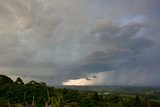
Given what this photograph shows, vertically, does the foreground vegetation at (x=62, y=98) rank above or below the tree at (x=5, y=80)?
below

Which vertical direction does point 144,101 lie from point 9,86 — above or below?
below

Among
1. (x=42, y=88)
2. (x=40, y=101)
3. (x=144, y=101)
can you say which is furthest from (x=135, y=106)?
(x=42, y=88)

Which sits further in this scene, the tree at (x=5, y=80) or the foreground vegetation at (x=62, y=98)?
the tree at (x=5, y=80)

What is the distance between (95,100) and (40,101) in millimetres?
3589

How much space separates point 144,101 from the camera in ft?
68.9

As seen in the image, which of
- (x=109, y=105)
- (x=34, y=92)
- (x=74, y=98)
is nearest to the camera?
(x=109, y=105)

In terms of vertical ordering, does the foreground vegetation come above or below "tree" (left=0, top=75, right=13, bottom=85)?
below

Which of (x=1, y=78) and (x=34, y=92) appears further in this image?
(x=1, y=78)

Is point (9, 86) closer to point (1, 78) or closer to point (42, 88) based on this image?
point (42, 88)

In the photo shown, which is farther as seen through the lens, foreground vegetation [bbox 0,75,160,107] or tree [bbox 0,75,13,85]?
tree [bbox 0,75,13,85]

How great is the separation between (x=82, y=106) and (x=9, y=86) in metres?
8.55

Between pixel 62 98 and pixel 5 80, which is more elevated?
pixel 5 80

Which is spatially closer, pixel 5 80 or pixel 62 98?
pixel 62 98

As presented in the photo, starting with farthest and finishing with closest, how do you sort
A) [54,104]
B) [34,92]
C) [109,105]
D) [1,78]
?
[1,78] < [34,92] < [109,105] < [54,104]
